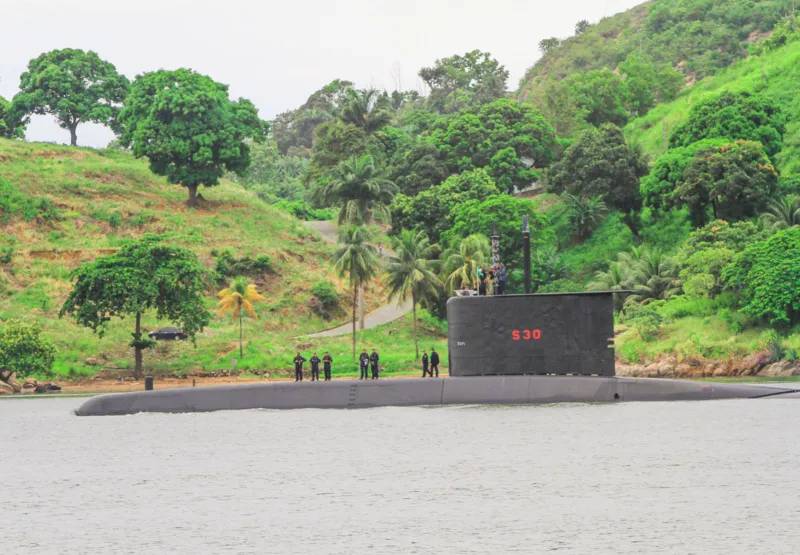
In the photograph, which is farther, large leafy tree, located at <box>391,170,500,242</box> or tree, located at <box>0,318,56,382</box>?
large leafy tree, located at <box>391,170,500,242</box>

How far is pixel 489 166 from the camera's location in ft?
262

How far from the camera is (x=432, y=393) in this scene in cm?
2938

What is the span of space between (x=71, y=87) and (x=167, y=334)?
37.0 meters

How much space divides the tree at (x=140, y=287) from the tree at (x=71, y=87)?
36088mm

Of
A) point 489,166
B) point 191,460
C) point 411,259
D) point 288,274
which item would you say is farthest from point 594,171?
point 191,460

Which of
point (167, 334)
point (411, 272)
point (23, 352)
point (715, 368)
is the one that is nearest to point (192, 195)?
point (167, 334)

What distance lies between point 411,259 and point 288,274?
14.0 m

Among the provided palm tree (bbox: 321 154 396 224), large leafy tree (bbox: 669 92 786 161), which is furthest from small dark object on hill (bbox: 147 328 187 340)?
large leafy tree (bbox: 669 92 786 161)

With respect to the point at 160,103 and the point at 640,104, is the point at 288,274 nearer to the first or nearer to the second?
the point at 160,103

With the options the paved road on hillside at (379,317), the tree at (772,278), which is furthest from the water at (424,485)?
the paved road on hillside at (379,317)

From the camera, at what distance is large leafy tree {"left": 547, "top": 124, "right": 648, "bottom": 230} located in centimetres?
7088

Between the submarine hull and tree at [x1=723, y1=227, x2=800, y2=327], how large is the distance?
2169cm

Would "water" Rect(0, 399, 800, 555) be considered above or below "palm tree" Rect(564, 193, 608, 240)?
below

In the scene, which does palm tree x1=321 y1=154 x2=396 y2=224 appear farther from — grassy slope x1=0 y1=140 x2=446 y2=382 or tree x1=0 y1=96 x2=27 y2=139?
tree x1=0 y1=96 x2=27 y2=139
